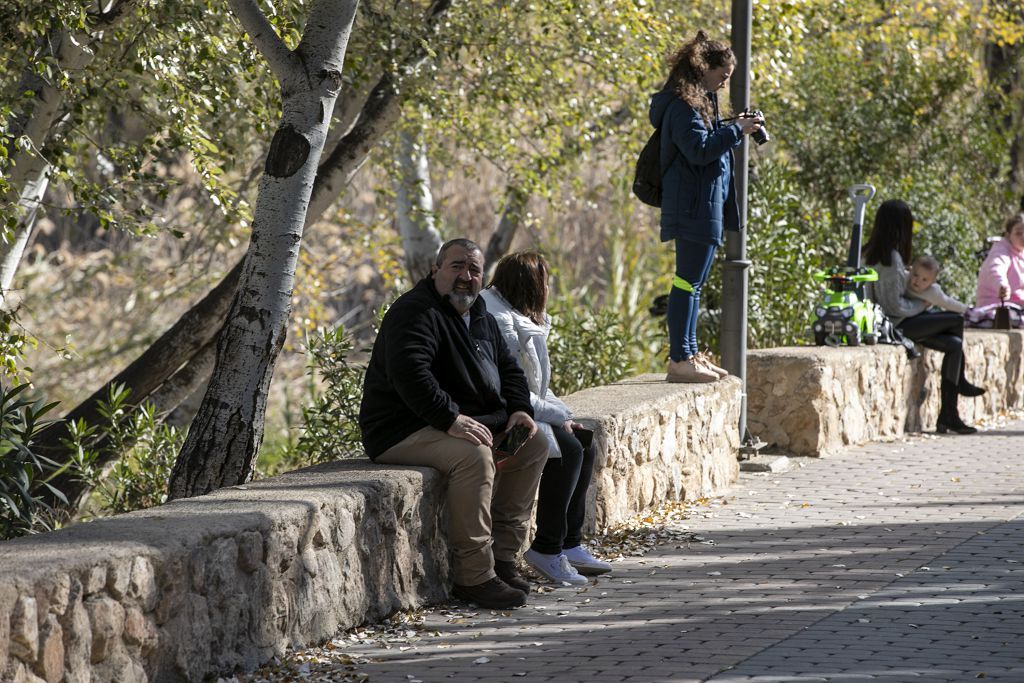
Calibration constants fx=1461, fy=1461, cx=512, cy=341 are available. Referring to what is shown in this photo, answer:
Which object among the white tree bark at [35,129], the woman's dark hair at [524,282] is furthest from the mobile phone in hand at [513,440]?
the white tree bark at [35,129]

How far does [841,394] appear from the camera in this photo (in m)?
10.2

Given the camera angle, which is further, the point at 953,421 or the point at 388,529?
the point at 953,421

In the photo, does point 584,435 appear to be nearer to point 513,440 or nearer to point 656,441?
point 513,440

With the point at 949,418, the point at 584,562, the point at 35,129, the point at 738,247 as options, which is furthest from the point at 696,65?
the point at 949,418

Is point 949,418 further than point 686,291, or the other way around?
point 949,418

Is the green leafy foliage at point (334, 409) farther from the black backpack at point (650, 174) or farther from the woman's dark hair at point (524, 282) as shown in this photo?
the woman's dark hair at point (524, 282)

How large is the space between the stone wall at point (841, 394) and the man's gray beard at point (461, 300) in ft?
14.0

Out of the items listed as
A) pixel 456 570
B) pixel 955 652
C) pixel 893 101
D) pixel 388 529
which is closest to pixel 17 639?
pixel 388 529

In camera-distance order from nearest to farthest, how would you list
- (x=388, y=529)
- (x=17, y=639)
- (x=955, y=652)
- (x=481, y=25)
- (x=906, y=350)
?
(x=17, y=639)
(x=955, y=652)
(x=388, y=529)
(x=481, y=25)
(x=906, y=350)

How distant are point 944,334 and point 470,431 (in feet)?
20.8

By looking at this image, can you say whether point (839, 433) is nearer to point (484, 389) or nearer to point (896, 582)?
point (896, 582)

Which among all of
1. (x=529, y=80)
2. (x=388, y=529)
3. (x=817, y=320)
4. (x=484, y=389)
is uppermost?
(x=529, y=80)

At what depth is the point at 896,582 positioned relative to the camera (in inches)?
246

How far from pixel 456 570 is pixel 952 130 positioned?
1204 cm
